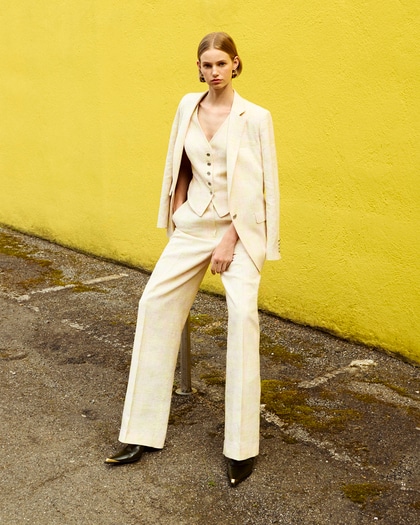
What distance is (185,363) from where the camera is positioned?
4.59m

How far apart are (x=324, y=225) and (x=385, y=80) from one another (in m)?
1.04

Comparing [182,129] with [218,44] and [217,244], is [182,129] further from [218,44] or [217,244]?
[217,244]

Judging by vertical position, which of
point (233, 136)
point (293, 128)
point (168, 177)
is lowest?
point (168, 177)

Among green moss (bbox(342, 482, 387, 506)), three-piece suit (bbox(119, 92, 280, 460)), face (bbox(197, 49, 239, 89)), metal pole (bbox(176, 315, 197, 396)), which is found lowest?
green moss (bbox(342, 482, 387, 506))

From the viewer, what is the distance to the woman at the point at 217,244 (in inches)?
146

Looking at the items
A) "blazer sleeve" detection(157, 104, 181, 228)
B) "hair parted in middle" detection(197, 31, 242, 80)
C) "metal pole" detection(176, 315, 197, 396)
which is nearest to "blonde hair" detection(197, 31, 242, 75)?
"hair parted in middle" detection(197, 31, 242, 80)

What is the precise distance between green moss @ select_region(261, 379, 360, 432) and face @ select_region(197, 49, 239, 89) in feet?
5.92

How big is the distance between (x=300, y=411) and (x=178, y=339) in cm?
94

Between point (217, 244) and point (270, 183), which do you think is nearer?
point (270, 183)

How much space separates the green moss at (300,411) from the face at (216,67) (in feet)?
5.92

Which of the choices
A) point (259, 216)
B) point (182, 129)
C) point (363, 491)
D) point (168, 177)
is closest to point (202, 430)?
point (363, 491)

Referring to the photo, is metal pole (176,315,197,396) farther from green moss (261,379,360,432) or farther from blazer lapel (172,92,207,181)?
blazer lapel (172,92,207,181)

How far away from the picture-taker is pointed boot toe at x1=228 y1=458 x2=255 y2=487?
3723 mm

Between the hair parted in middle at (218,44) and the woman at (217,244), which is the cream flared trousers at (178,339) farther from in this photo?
the hair parted in middle at (218,44)
